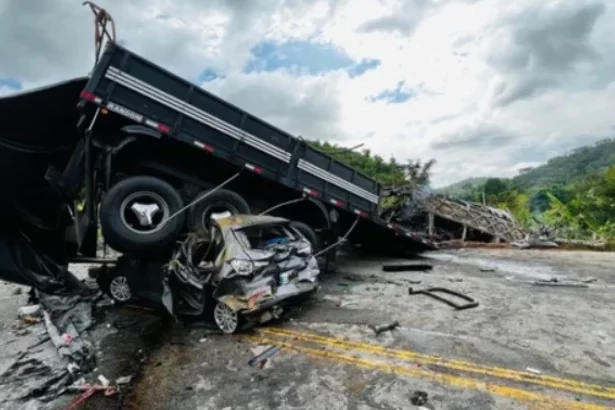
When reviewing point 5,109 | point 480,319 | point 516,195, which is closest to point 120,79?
point 5,109

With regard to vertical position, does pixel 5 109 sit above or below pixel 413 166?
below

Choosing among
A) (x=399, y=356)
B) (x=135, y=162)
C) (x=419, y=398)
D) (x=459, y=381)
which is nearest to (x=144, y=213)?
(x=135, y=162)

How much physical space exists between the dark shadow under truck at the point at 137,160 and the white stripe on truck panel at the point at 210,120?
16 millimetres

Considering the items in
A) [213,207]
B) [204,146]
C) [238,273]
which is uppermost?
[204,146]

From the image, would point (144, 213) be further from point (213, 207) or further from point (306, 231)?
point (306, 231)

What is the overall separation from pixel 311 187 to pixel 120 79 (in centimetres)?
384

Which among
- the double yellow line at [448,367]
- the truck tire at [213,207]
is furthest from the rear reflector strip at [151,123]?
the double yellow line at [448,367]

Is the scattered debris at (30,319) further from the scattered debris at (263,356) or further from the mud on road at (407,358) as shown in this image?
the scattered debris at (263,356)

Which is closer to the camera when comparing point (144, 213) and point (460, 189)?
point (144, 213)

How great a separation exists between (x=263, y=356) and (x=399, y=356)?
1454mm

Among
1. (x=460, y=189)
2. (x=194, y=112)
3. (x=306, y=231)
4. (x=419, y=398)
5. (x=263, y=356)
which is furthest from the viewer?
(x=460, y=189)

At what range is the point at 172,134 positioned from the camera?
632cm

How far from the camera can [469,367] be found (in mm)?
3836

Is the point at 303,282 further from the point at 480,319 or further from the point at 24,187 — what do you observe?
the point at 24,187
